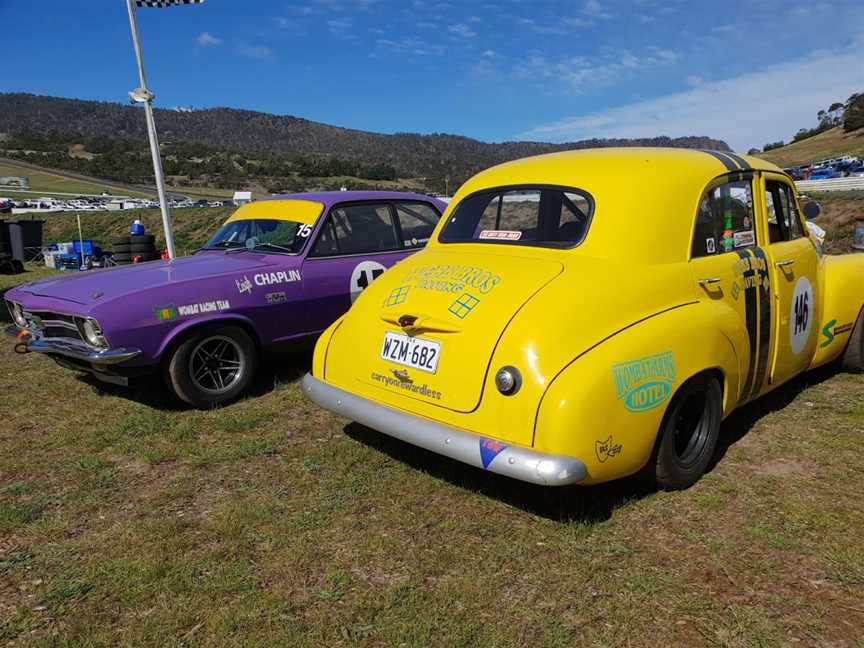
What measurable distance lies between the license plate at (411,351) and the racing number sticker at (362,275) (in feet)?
7.30

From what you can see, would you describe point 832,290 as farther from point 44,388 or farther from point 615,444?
point 44,388

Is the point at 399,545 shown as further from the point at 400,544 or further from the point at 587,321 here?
the point at 587,321

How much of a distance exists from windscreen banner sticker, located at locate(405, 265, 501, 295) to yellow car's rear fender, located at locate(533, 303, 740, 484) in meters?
0.70

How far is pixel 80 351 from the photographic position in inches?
171

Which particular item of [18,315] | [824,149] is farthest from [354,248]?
[824,149]

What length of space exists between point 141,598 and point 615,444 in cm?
212

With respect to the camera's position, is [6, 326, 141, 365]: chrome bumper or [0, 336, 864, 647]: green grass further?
[6, 326, 141, 365]: chrome bumper

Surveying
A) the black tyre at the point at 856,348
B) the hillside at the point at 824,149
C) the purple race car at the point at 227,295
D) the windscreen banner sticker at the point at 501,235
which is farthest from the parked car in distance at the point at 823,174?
the windscreen banner sticker at the point at 501,235

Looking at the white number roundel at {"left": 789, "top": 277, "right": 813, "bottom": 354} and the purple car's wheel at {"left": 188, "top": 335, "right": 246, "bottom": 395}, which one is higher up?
the white number roundel at {"left": 789, "top": 277, "right": 813, "bottom": 354}

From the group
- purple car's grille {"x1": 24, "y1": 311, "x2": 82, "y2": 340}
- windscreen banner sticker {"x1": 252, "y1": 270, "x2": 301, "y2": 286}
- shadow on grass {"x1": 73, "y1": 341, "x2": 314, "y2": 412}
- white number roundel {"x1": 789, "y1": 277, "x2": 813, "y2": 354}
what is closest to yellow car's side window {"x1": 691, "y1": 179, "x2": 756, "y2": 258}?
white number roundel {"x1": 789, "y1": 277, "x2": 813, "y2": 354}

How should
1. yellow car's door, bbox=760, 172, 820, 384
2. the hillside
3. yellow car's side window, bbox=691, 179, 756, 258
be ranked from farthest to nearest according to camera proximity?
the hillside
yellow car's door, bbox=760, 172, 820, 384
yellow car's side window, bbox=691, 179, 756, 258

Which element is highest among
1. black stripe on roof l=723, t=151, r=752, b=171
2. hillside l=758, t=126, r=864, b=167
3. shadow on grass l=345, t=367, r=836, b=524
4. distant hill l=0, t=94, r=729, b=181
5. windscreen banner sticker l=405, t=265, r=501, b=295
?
distant hill l=0, t=94, r=729, b=181

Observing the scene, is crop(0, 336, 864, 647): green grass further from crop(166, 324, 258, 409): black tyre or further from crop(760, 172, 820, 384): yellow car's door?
crop(760, 172, 820, 384): yellow car's door

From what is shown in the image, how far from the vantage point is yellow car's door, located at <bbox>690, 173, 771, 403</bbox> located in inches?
133
